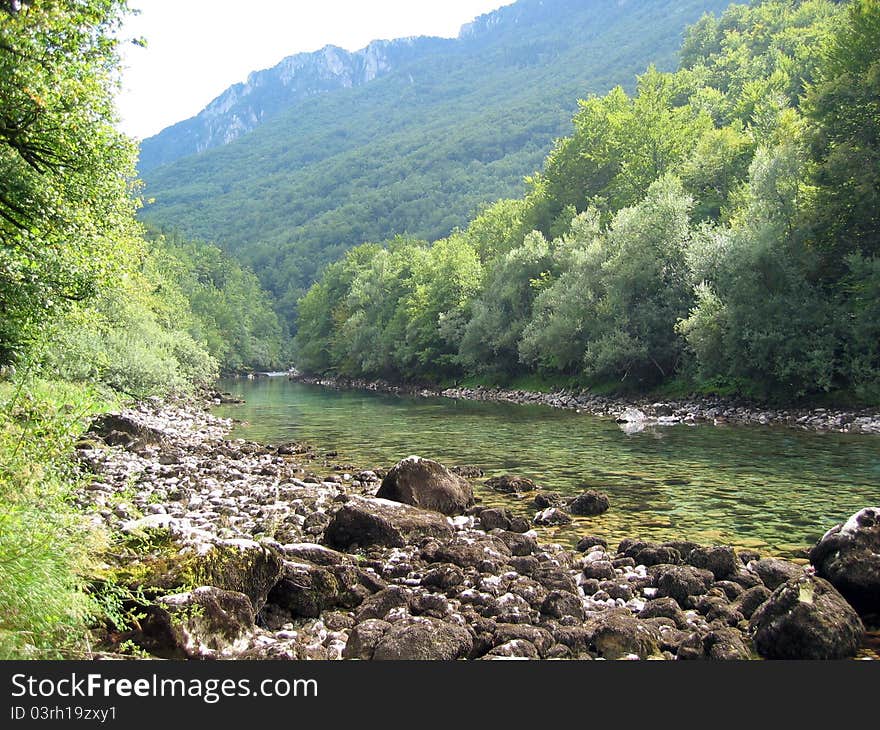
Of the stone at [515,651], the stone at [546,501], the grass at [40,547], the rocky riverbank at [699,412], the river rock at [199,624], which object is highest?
the grass at [40,547]

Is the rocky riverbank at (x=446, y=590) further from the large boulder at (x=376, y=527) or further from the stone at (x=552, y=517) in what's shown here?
the stone at (x=552, y=517)

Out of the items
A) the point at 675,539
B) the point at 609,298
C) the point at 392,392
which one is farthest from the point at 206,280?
the point at 675,539

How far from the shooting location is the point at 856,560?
1045cm

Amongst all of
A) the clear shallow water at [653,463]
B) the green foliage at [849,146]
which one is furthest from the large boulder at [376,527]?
the green foliage at [849,146]

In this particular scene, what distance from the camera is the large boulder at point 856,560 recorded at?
1019 centimetres

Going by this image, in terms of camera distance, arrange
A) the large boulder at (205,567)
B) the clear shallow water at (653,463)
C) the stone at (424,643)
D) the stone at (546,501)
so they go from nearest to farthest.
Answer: the stone at (424,643) < the large boulder at (205,567) < the clear shallow water at (653,463) < the stone at (546,501)

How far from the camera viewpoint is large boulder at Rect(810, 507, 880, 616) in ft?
33.4

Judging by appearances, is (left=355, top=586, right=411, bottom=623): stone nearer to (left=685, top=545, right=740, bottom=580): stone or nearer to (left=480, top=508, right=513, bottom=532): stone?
(left=685, top=545, right=740, bottom=580): stone

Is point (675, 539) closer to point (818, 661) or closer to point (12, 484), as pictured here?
point (818, 661)

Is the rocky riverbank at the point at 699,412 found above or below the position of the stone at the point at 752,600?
below

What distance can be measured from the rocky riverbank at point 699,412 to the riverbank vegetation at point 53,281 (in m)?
26.0

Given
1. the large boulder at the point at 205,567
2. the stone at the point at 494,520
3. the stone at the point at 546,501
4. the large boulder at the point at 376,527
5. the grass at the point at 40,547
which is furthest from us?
the stone at the point at 546,501

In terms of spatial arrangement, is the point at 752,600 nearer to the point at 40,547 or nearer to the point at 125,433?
the point at 40,547

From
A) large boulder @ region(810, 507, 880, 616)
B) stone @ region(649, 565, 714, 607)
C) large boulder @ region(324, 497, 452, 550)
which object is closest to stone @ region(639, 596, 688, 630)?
stone @ region(649, 565, 714, 607)
